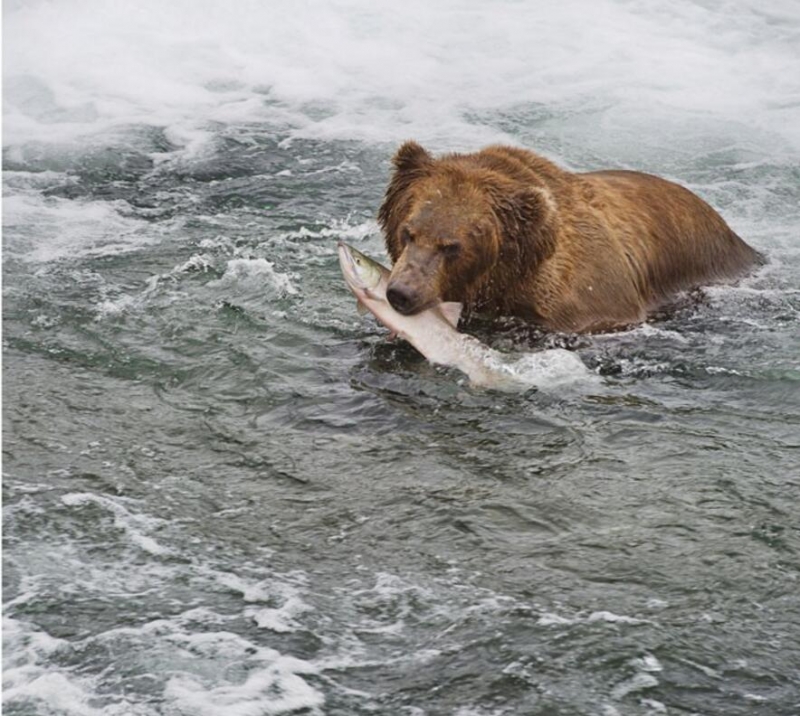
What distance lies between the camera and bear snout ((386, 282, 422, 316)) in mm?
6215

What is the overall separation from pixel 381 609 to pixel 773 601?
1.21 meters

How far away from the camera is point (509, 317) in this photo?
270 inches

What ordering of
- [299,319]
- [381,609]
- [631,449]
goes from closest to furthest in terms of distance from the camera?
[381,609], [631,449], [299,319]

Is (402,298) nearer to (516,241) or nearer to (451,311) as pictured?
(451,311)

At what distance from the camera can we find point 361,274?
6.35 metres

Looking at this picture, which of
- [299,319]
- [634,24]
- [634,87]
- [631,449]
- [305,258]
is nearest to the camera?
[631,449]

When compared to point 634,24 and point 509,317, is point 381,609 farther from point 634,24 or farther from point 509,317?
point 634,24

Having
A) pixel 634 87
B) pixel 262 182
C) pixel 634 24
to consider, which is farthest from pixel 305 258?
pixel 634 24

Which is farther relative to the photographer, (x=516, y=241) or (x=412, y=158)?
(x=412, y=158)

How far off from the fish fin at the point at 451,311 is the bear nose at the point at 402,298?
0.56 ft

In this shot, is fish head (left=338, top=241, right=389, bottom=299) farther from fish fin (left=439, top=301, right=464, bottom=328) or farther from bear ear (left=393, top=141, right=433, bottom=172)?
bear ear (left=393, top=141, right=433, bottom=172)

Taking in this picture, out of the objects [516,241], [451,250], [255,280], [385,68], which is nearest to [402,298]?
[451,250]

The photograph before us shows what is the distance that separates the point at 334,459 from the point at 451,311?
123cm

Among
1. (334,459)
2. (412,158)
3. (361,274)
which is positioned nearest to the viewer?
(334,459)
